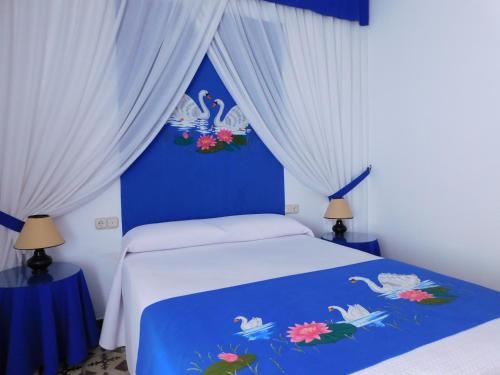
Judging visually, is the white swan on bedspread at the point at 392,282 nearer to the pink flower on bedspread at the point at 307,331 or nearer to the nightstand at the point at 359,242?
the pink flower on bedspread at the point at 307,331

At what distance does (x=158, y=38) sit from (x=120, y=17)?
27cm

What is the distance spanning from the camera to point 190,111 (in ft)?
9.16

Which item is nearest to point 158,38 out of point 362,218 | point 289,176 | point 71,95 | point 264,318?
point 71,95

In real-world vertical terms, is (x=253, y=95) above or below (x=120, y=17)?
below

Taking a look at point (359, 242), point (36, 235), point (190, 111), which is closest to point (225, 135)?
point (190, 111)

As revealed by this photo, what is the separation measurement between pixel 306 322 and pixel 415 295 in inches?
22.9

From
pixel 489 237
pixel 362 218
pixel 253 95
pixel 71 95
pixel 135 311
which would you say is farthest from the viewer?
pixel 362 218

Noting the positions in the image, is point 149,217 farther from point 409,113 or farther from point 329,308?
point 409,113

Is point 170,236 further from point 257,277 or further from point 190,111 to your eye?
point 190,111

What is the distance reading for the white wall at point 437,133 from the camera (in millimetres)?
2500

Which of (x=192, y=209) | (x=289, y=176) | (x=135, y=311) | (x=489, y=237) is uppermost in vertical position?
(x=289, y=176)

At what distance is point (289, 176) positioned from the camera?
321 centimetres

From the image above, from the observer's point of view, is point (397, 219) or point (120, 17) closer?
point (120, 17)

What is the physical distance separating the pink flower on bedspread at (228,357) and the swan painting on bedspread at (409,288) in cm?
81
